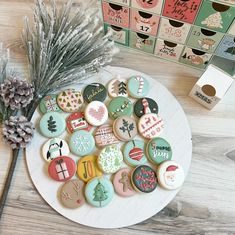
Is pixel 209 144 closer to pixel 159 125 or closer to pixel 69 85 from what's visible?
pixel 159 125

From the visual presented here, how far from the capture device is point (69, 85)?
61 centimetres

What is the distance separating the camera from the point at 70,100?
60 centimetres

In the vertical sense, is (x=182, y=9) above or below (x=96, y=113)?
above

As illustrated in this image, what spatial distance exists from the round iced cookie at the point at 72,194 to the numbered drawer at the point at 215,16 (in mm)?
355

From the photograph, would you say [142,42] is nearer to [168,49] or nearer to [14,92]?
[168,49]

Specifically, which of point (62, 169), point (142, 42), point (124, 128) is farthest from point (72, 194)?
point (142, 42)

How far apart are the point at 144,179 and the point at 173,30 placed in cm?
28

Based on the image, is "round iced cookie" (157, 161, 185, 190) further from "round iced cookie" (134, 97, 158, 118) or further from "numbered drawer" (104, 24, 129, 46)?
"numbered drawer" (104, 24, 129, 46)

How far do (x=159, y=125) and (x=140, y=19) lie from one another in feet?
0.67

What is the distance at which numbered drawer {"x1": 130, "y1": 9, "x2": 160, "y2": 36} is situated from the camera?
0.56 m

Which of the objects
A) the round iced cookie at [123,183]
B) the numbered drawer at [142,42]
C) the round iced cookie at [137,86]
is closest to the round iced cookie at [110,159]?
the round iced cookie at [123,183]

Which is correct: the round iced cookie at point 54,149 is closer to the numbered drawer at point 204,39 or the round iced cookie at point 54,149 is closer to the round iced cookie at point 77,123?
the round iced cookie at point 77,123

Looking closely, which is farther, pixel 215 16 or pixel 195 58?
pixel 195 58

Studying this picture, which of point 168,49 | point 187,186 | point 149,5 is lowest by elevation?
point 187,186
